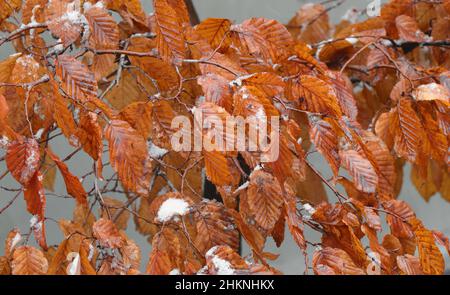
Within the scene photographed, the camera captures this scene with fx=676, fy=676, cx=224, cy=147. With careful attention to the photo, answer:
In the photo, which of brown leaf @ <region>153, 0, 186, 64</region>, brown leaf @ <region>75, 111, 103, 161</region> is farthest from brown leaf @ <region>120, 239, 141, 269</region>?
brown leaf @ <region>153, 0, 186, 64</region>

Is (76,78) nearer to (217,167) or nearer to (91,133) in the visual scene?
(91,133)

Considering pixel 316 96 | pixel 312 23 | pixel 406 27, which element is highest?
pixel 312 23

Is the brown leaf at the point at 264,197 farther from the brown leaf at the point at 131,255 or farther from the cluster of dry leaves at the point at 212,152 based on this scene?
the brown leaf at the point at 131,255

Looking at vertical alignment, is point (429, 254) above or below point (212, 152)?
below

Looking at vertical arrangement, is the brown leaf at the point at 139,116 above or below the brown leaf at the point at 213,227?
above

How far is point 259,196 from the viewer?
84 centimetres

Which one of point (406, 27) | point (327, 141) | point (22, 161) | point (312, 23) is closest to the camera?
point (22, 161)

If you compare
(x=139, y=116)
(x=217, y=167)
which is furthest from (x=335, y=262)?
(x=139, y=116)

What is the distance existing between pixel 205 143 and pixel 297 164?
281 millimetres

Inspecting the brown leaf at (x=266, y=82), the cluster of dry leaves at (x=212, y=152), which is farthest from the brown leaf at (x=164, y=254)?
the brown leaf at (x=266, y=82)

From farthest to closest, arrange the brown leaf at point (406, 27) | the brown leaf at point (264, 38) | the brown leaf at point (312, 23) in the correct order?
the brown leaf at point (312, 23), the brown leaf at point (406, 27), the brown leaf at point (264, 38)

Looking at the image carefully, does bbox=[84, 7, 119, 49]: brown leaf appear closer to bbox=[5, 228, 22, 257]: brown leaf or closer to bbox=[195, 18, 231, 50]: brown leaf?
bbox=[195, 18, 231, 50]: brown leaf
